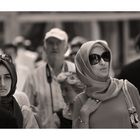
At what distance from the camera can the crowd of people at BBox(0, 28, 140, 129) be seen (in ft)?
13.1

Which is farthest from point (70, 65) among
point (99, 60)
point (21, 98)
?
point (99, 60)

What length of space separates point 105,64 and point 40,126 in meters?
0.75

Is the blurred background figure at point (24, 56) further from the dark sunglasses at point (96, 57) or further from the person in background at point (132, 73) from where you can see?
the dark sunglasses at point (96, 57)

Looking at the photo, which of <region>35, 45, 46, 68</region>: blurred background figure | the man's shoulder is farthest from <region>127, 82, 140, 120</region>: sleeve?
<region>35, 45, 46, 68</region>: blurred background figure

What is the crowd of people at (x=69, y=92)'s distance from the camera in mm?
4008

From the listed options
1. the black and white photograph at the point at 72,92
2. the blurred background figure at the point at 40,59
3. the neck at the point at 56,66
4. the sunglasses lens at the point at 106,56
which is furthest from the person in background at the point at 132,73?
the blurred background figure at the point at 40,59

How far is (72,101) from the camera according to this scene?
4324 millimetres

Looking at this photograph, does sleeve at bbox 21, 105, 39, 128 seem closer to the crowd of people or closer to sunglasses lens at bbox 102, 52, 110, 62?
the crowd of people

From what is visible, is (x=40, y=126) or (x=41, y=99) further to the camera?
(x=41, y=99)

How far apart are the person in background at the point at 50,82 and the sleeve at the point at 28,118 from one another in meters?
0.25

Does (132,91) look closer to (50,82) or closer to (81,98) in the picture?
(81,98)
